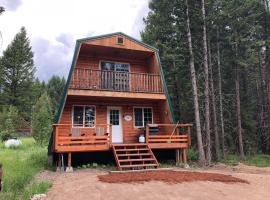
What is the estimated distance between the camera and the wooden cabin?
11.5 meters

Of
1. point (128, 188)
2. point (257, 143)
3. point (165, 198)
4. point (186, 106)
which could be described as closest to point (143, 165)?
point (128, 188)

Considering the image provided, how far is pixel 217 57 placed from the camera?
17844 mm

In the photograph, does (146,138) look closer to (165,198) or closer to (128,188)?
(128,188)

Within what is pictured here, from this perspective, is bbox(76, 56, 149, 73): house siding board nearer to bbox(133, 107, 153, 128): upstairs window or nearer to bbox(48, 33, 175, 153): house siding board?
bbox(48, 33, 175, 153): house siding board

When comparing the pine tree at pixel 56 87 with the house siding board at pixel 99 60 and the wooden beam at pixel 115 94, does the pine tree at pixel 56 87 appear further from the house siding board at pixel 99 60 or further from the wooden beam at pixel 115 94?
the wooden beam at pixel 115 94

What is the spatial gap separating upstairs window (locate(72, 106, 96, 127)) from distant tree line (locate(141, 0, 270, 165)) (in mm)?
5319

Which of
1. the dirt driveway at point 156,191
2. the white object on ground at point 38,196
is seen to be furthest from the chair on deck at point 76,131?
the white object on ground at point 38,196

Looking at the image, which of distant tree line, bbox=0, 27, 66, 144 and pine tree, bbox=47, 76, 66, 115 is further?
pine tree, bbox=47, 76, 66, 115

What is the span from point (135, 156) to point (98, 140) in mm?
1855

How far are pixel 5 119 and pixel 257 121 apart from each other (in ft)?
74.5

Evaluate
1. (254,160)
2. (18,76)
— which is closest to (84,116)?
(254,160)

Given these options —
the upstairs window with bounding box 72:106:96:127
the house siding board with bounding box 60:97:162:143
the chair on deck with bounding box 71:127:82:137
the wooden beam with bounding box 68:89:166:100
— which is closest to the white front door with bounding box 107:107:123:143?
the house siding board with bounding box 60:97:162:143

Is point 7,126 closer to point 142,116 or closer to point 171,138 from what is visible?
point 142,116

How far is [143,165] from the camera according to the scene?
10.5m
